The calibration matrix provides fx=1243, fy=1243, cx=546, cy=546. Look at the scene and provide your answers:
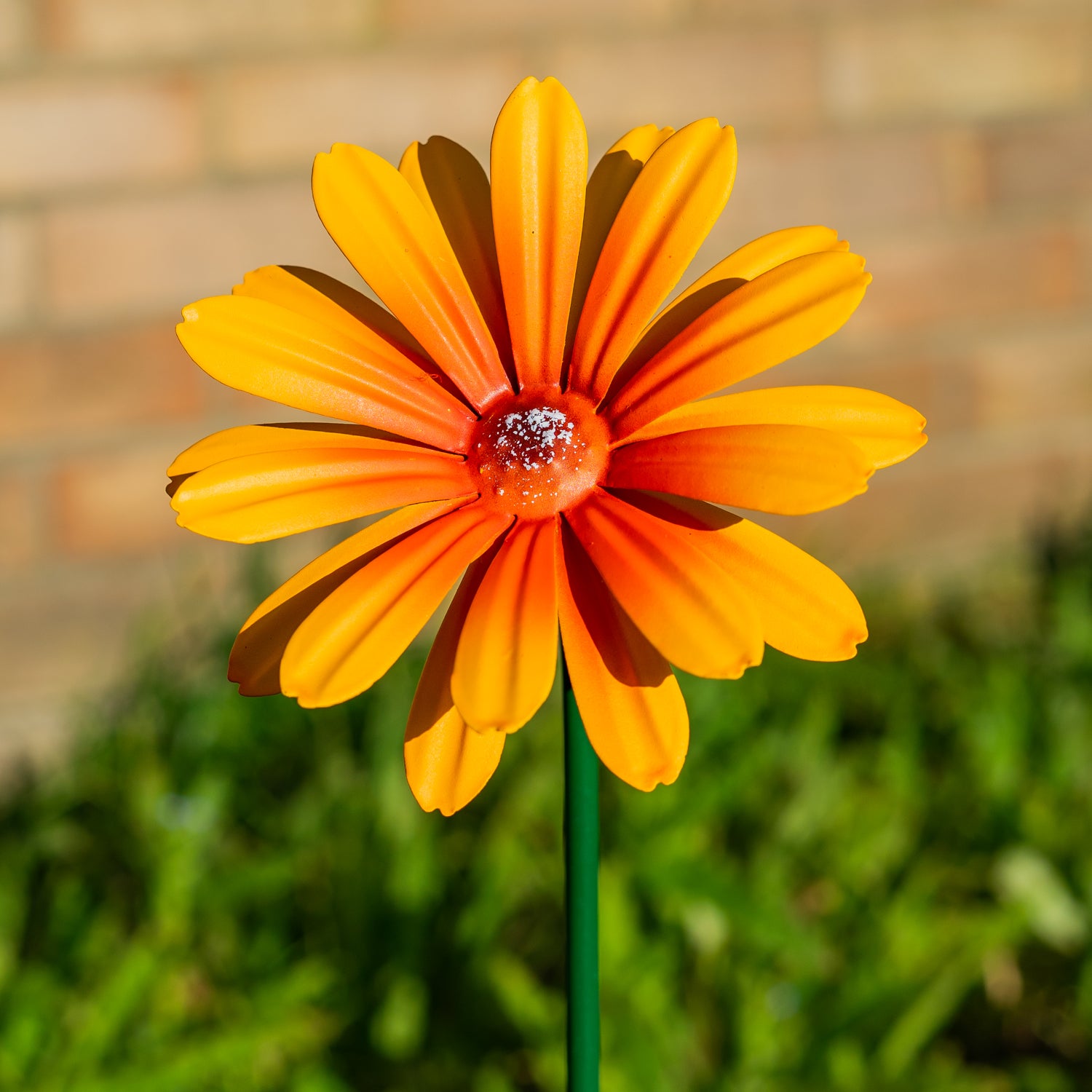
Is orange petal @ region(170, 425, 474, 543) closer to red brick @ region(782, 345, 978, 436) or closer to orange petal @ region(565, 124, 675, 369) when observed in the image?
orange petal @ region(565, 124, 675, 369)

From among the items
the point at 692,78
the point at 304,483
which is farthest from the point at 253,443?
the point at 692,78

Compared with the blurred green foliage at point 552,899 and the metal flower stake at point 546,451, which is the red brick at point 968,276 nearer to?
the blurred green foliage at point 552,899

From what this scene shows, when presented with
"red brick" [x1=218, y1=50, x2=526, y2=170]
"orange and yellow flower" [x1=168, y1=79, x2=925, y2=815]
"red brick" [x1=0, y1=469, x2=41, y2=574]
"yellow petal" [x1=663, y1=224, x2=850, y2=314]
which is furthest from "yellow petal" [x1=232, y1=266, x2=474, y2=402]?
"red brick" [x1=0, y1=469, x2=41, y2=574]

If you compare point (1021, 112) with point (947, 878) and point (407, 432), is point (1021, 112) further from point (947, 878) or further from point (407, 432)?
point (407, 432)

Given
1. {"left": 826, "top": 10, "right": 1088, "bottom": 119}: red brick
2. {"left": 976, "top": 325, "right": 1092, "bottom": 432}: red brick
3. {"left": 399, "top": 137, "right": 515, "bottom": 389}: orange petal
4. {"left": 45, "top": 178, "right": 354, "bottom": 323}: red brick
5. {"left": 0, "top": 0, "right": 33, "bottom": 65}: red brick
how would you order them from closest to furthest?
{"left": 399, "top": 137, "right": 515, "bottom": 389}: orange petal < {"left": 0, "top": 0, "right": 33, "bottom": 65}: red brick < {"left": 45, "top": 178, "right": 354, "bottom": 323}: red brick < {"left": 826, "top": 10, "right": 1088, "bottom": 119}: red brick < {"left": 976, "top": 325, "right": 1092, "bottom": 432}: red brick

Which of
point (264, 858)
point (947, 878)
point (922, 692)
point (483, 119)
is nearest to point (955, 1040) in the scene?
point (947, 878)

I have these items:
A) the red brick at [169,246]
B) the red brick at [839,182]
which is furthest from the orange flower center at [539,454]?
the red brick at [839,182]

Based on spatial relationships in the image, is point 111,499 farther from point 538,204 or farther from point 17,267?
point 538,204
